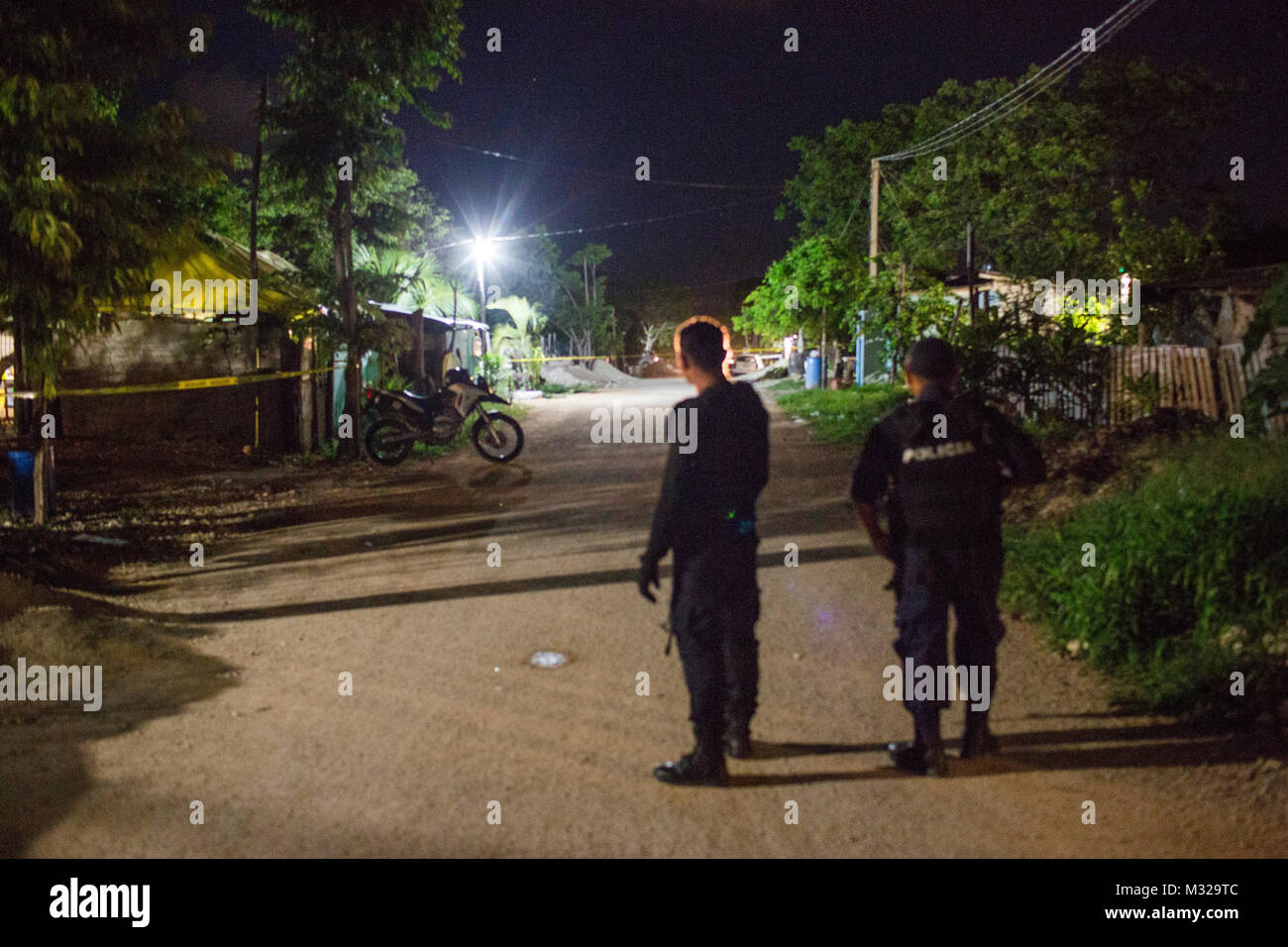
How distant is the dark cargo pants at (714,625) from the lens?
13.6ft

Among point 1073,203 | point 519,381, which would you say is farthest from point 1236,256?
point 519,381

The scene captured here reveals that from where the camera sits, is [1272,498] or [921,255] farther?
[921,255]

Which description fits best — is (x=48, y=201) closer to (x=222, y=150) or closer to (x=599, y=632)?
(x=222, y=150)

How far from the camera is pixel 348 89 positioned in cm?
1354

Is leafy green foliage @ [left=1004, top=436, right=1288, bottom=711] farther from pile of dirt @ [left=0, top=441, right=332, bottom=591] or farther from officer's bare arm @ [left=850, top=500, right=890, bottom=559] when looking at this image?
pile of dirt @ [left=0, top=441, right=332, bottom=591]

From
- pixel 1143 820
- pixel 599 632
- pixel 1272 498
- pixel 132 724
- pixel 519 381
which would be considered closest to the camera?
pixel 1143 820

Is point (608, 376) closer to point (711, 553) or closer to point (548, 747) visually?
point (548, 747)

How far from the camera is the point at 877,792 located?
Answer: 161 inches

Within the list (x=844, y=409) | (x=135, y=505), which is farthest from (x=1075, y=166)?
(x=135, y=505)

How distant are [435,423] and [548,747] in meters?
10.3

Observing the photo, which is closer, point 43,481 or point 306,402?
point 43,481

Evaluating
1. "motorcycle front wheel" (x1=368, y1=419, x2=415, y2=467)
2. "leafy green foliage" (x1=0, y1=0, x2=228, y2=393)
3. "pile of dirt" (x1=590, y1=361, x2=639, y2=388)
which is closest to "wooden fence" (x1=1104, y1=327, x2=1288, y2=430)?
"motorcycle front wheel" (x1=368, y1=419, x2=415, y2=467)

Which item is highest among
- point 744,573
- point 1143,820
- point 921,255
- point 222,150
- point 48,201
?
point 921,255

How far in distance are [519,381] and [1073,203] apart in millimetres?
17295
